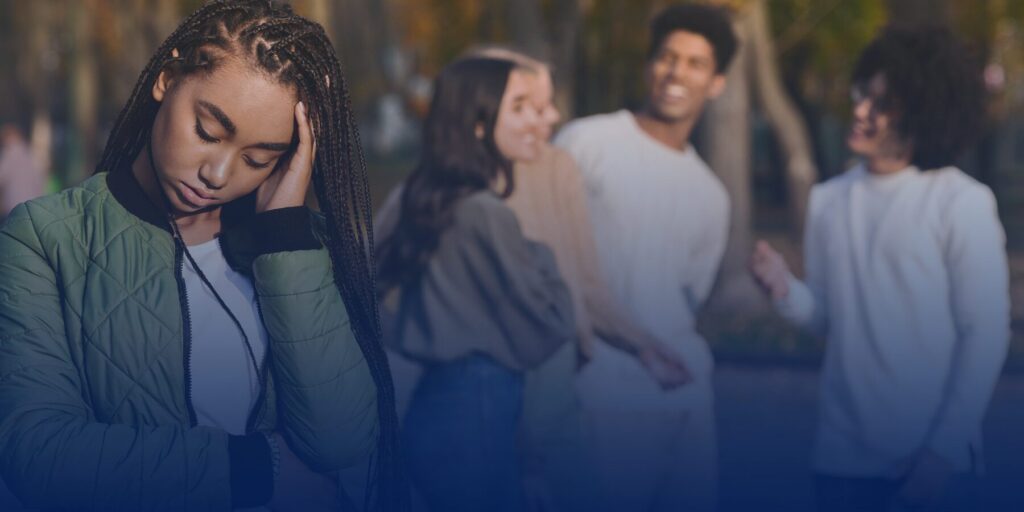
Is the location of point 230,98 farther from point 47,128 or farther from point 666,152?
point 47,128

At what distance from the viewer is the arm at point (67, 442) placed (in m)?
2.22

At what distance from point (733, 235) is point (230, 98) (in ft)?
39.6

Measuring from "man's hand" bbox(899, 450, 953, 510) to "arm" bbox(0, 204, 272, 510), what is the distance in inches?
87.6

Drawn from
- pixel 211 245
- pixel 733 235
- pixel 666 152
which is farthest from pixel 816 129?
pixel 211 245

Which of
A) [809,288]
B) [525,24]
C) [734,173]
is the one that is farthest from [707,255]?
[525,24]

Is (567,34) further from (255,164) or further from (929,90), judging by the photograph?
(255,164)

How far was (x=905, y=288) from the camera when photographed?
13.8 feet

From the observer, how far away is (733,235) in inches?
558

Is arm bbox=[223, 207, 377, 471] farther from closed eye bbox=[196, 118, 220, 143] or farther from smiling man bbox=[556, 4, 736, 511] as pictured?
smiling man bbox=[556, 4, 736, 511]

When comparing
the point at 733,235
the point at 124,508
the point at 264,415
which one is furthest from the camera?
the point at 733,235

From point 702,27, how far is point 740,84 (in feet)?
28.0

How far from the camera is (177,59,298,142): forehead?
2350 mm

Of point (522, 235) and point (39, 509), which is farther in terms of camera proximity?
point (522, 235)

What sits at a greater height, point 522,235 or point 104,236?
point 104,236
